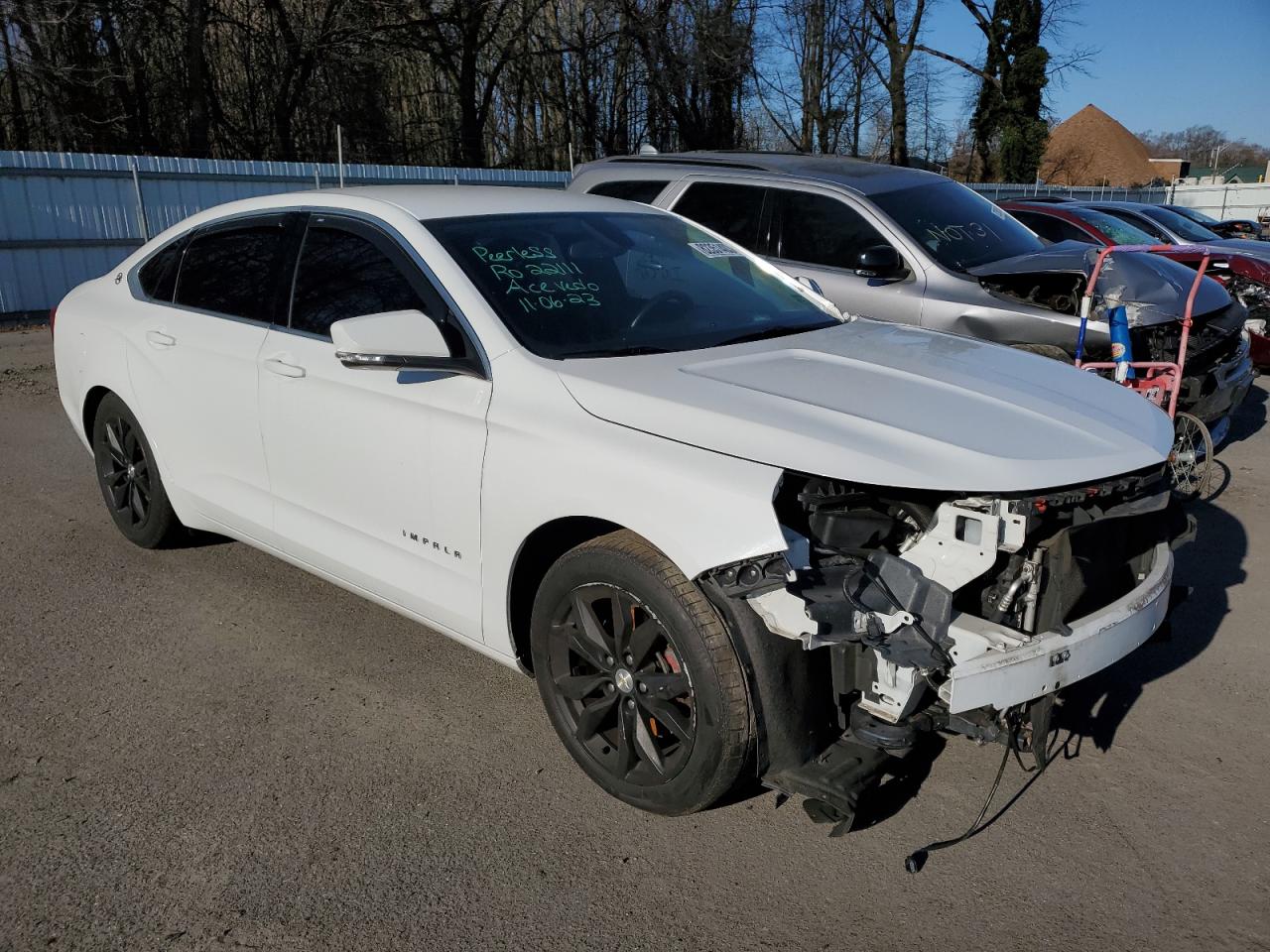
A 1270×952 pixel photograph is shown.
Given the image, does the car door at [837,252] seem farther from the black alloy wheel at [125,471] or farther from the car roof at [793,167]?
the black alloy wheel at [125,471]

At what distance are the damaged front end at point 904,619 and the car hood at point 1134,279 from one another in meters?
3.55

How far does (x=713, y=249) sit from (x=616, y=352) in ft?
3.89

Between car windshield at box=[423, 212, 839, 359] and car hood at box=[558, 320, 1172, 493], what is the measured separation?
0.20 m

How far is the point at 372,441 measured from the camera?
3609mm

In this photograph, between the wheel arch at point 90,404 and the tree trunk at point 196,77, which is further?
the tree trunk at point 196,77

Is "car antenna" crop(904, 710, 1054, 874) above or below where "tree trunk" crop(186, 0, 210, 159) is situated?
below

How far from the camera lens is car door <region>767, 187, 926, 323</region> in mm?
6535

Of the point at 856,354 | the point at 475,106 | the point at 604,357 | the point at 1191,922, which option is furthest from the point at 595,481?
the point at 475,106

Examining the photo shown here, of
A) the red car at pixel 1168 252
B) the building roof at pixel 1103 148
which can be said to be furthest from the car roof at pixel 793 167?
the building roof at pixel 1103 148

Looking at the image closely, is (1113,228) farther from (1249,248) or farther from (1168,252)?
(1168,252)

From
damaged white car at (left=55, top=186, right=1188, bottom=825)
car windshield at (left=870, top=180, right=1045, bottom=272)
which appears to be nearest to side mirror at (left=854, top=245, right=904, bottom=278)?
car windshield at (left=870, top=180, right=1045, bottom=272)

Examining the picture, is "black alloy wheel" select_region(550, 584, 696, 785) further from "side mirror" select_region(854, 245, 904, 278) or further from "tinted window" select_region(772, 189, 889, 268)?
"tinted window" select_region(772, 189, 889, 268)

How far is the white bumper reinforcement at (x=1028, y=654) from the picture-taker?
2.62 meters

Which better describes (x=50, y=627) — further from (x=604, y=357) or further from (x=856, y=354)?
(x=856, y=354)
